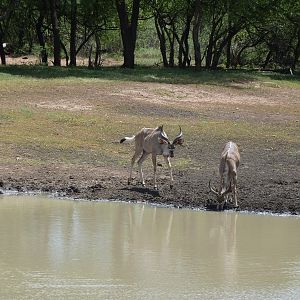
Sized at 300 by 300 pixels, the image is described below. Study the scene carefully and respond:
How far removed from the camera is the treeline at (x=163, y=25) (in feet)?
133

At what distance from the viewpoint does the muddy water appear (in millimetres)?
9422

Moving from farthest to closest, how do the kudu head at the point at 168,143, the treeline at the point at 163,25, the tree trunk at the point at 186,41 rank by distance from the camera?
1. the tree trunk at the point at 186,41
2. the treeline at the point at 163,25
3. the kudu head at the point at 168,143

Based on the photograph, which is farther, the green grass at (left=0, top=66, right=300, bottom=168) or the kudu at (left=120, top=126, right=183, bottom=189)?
the green grass at (left=0, top=66, right=300, bottom=168)

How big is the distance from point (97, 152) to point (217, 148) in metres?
3.10

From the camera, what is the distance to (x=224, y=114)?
27.0 meters

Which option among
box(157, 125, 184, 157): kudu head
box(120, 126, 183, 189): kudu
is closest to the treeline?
box(120, 126, 183, 189): kudu

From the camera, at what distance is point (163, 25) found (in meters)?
45.6

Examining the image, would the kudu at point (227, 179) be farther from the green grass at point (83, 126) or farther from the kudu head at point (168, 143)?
the green grass at point (83, 126)

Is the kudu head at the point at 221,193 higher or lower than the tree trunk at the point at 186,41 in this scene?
lower

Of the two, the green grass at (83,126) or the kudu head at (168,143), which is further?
the green grass at (83,126)

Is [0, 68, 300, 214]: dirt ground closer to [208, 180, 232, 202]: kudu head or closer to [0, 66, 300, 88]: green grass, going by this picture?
[208, 180, 232, 202]: kudu head

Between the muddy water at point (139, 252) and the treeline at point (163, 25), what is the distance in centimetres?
2580

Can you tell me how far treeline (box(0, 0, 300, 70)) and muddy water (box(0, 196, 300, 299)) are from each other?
84.7 feet

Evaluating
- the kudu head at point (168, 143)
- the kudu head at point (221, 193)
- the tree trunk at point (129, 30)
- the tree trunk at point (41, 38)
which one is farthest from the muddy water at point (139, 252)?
the tree trunk at point (41, 38)
